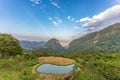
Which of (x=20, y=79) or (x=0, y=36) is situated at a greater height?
(x=0, y=36)

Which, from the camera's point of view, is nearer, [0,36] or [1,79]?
[1,79]

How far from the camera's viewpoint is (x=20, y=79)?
78.8 feet

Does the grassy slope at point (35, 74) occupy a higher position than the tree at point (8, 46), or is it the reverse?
the tree at point (8, 46)

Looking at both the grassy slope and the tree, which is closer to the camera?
→ the grassy slope

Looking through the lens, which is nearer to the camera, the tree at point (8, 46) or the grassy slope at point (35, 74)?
the grassy slope at point (35, 74)

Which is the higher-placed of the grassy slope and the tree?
the tree

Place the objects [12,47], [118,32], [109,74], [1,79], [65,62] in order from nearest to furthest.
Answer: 1. [1,79]
2. [109,74]
3. [65,62]
4. [12,47]
5. [118,32]

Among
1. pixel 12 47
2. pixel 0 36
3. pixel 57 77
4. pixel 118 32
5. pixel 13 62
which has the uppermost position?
pixel 118 32

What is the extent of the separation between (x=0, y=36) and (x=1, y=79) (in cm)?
1968

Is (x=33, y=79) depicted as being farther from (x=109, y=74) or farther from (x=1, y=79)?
(x=109, y=74)

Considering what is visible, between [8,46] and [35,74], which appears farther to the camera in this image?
[8,46]

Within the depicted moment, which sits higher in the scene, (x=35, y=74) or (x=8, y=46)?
(x=8, y=46)

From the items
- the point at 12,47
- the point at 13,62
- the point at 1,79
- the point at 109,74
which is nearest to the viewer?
the point at 1,79

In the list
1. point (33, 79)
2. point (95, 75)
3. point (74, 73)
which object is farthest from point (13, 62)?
point (95, 75)
